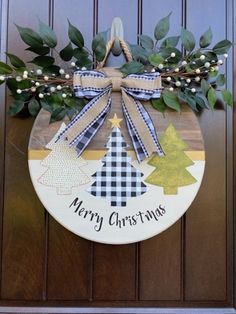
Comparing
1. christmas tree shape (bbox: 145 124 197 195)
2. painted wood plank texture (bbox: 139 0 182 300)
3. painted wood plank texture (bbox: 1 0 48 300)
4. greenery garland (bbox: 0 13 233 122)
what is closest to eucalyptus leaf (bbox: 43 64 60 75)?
greenery garland (bbox: 0 13 233 122)

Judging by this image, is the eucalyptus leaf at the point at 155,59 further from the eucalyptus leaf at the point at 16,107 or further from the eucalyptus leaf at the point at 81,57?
the eucalyptus leaf at the point at 16,107

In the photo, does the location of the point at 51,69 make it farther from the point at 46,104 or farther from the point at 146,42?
the point at 146,42

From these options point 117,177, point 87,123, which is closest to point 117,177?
point 117,177

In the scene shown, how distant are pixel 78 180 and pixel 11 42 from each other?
32 centimetres

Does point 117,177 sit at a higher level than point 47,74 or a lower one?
lower

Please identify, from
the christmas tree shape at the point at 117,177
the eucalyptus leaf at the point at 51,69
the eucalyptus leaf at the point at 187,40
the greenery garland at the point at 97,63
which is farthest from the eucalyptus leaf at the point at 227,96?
the eucalyptus leaf at the point at 51,69

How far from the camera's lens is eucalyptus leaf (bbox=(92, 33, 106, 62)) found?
29.1 inches

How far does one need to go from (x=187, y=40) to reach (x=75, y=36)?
0.68 feet

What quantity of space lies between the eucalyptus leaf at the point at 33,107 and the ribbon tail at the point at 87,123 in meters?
0.08

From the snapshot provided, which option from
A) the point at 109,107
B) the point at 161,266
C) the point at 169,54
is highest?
the point at 169,54

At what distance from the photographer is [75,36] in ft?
2.45

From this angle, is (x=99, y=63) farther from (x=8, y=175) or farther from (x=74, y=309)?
(x=74, y=309)

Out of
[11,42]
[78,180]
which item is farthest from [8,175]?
[11,42]

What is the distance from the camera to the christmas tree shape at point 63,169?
2.41ft
